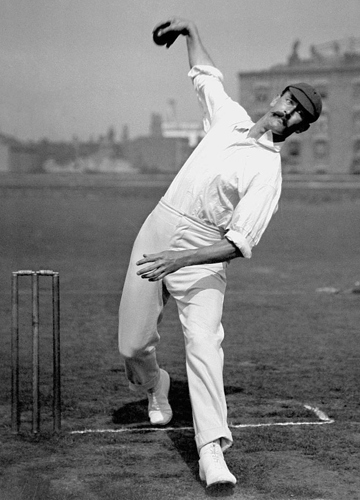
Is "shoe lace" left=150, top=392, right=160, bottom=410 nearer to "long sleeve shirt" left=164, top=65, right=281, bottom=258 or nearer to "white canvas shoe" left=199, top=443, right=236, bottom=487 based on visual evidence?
"white canvas shoe" left=199, top=443, right=236, bottom=487

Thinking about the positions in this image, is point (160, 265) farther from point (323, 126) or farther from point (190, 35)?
point (323, 126)

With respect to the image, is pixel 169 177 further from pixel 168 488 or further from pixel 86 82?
pixel 168 488

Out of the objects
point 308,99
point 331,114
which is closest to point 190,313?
point 308,99

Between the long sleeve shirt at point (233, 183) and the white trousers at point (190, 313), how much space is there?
3.4 inches

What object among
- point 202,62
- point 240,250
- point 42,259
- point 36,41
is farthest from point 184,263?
point 36,41

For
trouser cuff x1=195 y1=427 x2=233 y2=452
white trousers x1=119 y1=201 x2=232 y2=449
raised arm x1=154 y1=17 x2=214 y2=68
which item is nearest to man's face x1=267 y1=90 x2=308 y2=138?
white trousers x1=119 y1=201 x2=232 y2=449

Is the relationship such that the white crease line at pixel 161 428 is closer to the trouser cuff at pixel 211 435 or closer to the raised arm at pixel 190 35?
the trouser cuff at pixel 211 435

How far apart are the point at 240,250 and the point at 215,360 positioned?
0.51 meters

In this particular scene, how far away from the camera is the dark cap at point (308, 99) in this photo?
12.9 feet

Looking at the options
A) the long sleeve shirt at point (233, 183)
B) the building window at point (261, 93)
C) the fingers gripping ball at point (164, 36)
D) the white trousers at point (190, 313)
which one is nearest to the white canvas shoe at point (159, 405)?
the white trousers at point (190, 313)

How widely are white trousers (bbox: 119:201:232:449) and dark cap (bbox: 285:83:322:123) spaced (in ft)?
2.23

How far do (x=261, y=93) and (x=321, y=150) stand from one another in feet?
22.4

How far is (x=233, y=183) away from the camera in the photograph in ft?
13.0

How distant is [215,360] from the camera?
156 inches
